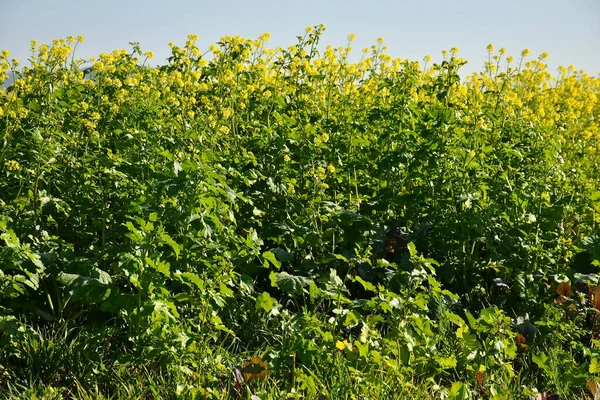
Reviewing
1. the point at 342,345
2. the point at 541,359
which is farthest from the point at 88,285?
the point at 541,359

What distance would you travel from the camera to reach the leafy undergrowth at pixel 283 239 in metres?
3.08

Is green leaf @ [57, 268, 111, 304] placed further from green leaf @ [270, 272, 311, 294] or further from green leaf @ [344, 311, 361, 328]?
green leaf @ [344, 311, 361, 328]

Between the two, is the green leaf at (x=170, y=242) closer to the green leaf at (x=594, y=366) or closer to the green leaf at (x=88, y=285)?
the green leaf at (x=88, y=285)

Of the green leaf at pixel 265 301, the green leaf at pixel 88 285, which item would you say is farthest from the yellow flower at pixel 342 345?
the green leaf at pixel 88 285

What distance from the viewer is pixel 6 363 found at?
3.18 m

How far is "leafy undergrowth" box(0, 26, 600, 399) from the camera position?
3082 mm

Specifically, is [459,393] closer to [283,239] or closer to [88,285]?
[283,239]

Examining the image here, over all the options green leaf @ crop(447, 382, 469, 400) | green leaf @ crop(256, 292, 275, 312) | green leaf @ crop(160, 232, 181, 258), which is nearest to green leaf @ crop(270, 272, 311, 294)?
green leaf @ crop(256, 292, 275, 312)

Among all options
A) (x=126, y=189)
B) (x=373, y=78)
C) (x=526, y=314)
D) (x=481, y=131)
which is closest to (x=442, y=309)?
(x=526, y=314)

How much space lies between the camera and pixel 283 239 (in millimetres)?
3932

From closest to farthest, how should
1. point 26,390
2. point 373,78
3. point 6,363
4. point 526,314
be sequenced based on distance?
point 26,390, point 6,363, point 526,314, point 373,78

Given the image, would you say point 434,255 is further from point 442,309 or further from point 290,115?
point 290,115

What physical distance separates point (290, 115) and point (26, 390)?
2765mm

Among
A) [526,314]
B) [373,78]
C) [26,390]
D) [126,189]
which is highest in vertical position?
[373,78]
